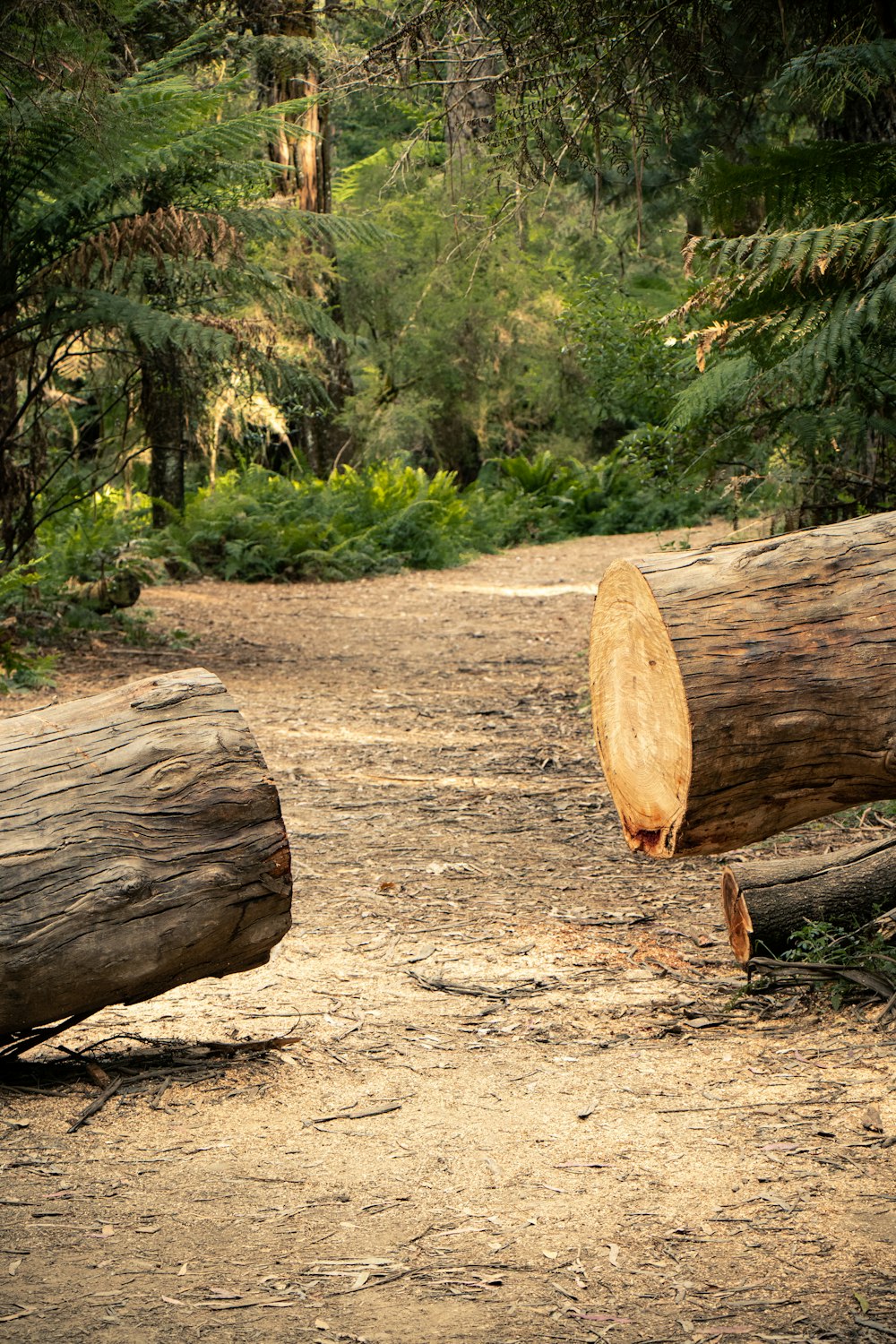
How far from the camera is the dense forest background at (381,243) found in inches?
194

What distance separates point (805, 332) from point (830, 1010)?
2590 mm

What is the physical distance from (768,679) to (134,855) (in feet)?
5.14

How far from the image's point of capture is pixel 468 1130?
115 inches

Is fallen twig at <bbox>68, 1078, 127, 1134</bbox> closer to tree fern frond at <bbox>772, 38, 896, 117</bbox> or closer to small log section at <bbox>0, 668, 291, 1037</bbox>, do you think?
small log section at <bbox>0, 668, 291, 1037</bbox>

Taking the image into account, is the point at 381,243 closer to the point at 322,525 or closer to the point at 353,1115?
the point at 322,525

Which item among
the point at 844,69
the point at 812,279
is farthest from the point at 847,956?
the point at 844,69

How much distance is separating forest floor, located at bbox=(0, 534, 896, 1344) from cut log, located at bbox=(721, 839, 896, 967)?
17 cm

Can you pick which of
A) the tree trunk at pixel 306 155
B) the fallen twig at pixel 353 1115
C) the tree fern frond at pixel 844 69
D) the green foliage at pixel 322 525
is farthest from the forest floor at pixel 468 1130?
the green foliage at pixel 322 525

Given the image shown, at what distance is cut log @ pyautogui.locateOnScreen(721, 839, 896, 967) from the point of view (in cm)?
373

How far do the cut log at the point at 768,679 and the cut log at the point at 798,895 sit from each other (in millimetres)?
766

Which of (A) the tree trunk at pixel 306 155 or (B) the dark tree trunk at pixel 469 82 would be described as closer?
(B) the dark tree trunk at pixel 469 82

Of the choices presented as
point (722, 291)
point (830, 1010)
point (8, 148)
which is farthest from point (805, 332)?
point (8, 148)

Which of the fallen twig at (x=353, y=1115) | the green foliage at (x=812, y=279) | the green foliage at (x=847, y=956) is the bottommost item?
the fallen twig at (x=353, y=1115)

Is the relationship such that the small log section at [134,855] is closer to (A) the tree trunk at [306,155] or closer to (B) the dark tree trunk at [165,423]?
(B) the dark tree trunk at [165,423]
